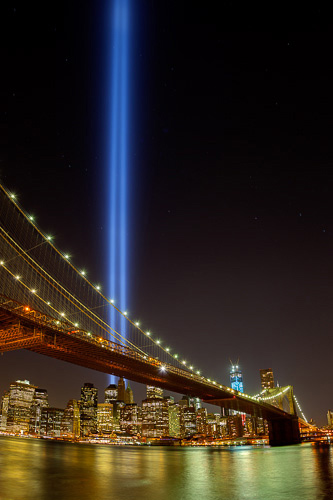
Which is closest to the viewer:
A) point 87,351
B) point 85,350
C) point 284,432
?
point 85,350

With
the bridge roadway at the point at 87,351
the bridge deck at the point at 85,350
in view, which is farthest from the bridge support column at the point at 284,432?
the bridge deck at the point at 85,350

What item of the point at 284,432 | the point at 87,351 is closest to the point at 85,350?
the point at 87,351

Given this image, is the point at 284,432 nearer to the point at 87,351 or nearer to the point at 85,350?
the point at 87,351

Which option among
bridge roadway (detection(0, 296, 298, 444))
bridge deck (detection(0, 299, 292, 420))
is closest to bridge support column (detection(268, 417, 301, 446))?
bridge roadway (detection(0, 296, 298, 444))

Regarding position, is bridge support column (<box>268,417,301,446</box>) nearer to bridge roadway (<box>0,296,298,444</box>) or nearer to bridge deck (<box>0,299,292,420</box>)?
bridge roadway (<box>0,296,298,444</box>)

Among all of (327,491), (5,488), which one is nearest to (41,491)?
(5,488)

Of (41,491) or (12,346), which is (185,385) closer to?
(12,346)
